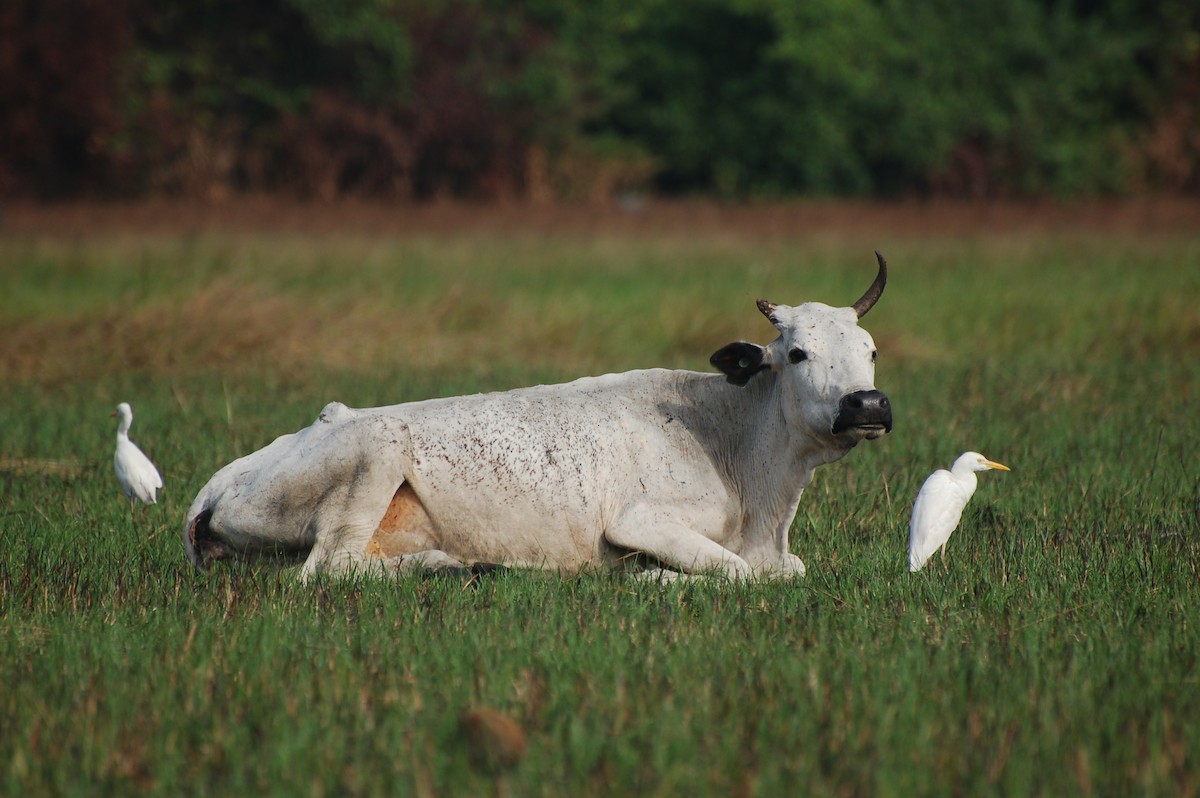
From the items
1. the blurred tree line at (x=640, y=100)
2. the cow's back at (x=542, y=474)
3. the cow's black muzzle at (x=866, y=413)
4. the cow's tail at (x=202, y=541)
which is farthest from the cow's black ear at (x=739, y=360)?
the blurred tree line at (x=640, y=100)

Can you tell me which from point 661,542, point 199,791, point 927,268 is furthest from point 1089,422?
point 927,268

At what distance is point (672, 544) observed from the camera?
216 inches

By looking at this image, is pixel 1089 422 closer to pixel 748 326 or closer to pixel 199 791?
pixel 748 326

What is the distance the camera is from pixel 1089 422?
28.6 feet

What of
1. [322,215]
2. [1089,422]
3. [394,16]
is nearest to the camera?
[1089,422]

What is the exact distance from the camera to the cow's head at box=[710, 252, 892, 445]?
204 inches

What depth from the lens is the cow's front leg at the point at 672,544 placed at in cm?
543

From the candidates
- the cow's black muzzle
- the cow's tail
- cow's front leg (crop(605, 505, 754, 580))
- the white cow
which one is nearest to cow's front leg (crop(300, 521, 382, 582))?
the white cow

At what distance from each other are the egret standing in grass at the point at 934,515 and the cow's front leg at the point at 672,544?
23.7 inches

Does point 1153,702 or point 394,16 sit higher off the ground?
point 394,16

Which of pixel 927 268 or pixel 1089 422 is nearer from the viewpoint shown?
pixel 1089 422

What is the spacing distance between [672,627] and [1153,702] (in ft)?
4.66

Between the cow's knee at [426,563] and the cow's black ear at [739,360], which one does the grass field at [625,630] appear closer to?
the cow's knee at [426,563]

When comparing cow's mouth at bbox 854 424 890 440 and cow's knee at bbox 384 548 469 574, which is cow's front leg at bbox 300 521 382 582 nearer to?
cow's knee at bbox 384 548 469 574
